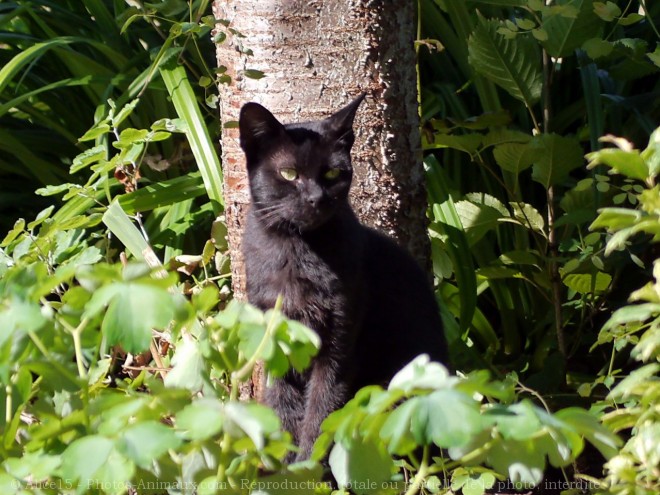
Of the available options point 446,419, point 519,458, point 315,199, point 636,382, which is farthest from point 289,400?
point 446,419

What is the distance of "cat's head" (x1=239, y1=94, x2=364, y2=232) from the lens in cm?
194

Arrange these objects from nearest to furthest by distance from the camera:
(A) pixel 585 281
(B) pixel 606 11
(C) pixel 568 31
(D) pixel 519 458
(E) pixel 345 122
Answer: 1. (D) pixel 519 458
2. (E) pixel 345 122
3. (B) pixel 606 11
4. (C) pixel 568 31
5. (A) pixel 585 281

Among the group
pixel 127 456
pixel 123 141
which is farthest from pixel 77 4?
pixel 127 456

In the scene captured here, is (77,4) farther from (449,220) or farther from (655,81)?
(655,81)

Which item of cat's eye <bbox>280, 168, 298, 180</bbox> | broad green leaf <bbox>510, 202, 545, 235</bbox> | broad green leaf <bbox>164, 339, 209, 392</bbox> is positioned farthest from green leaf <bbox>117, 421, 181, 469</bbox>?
broad green leaf <bbox>510, 202, 545, 235</bbox>

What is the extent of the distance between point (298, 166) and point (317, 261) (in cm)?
22

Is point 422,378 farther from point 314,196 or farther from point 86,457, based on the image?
point 314,196

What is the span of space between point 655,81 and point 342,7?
5.36ft

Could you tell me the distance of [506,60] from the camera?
251 centimetres

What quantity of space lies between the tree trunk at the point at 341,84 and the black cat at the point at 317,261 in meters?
0.10

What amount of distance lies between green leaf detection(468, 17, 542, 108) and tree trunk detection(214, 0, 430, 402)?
423mm

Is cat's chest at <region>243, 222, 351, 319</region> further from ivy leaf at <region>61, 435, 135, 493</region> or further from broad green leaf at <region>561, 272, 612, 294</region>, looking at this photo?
ivy leaf at <region>61, 435, 135, 493</region>

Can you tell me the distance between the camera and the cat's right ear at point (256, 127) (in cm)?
189

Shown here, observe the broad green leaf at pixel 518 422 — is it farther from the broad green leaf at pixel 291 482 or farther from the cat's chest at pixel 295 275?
the cat's chest at pixel 295 275
